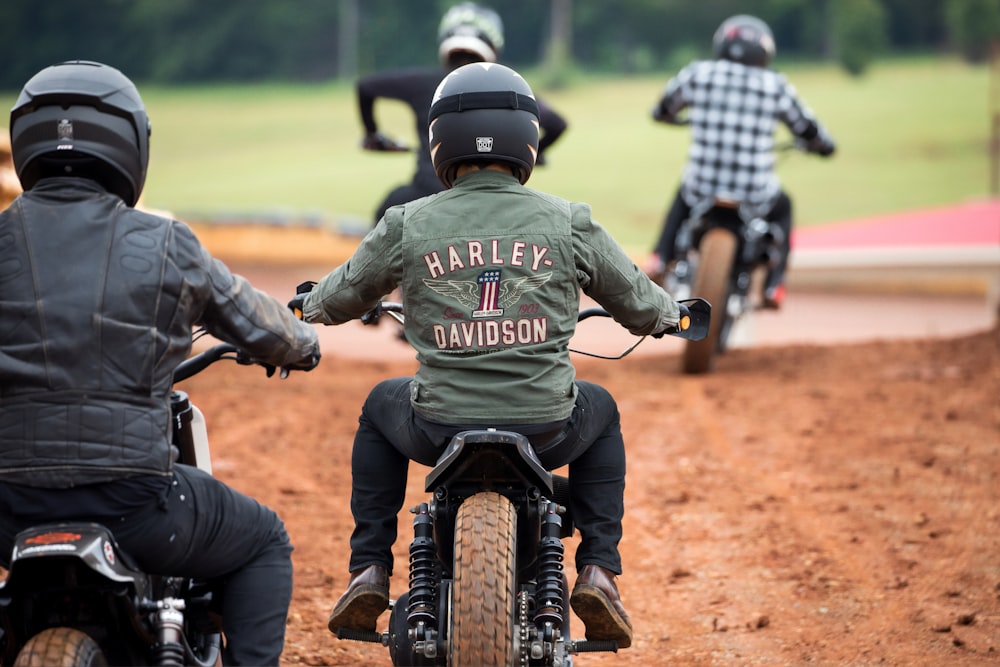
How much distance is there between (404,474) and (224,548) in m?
0.74

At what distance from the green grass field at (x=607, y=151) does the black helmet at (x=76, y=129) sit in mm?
16647

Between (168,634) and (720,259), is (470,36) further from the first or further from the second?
(168,634)

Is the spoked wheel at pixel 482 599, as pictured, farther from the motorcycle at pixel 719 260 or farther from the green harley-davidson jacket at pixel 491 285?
the motorcycle at pixel 719 260

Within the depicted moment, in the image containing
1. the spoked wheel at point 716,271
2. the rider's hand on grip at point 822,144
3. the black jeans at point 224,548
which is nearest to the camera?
the black jeans at point 224,548

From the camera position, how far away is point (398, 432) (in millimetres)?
3875

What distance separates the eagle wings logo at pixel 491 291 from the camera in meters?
3.70

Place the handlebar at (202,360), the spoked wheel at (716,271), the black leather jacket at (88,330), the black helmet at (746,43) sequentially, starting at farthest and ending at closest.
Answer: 1. the black helmet at (746,43)
2. the spoked wheel at (716,271)
3. the handlebar at (202,360)
4. the black leather jacket at (88,330)

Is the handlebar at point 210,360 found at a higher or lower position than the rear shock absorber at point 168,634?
higher

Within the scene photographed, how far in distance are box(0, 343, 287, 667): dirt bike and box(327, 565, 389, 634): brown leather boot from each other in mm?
606

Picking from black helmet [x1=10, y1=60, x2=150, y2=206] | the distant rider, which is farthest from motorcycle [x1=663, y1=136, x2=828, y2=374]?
black helmet [x1=10, y1=60, x2=150, y2=206]

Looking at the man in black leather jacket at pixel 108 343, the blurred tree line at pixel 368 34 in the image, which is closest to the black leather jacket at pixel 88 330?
the man in black leather jacket at pixel 108 343

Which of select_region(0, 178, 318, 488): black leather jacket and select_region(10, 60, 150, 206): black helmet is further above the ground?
select_region(10, 60, 150, 206): black helmet

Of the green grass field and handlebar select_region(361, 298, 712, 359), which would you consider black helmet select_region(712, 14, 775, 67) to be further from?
the green grass field

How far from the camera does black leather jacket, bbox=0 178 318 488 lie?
313 centimetres
